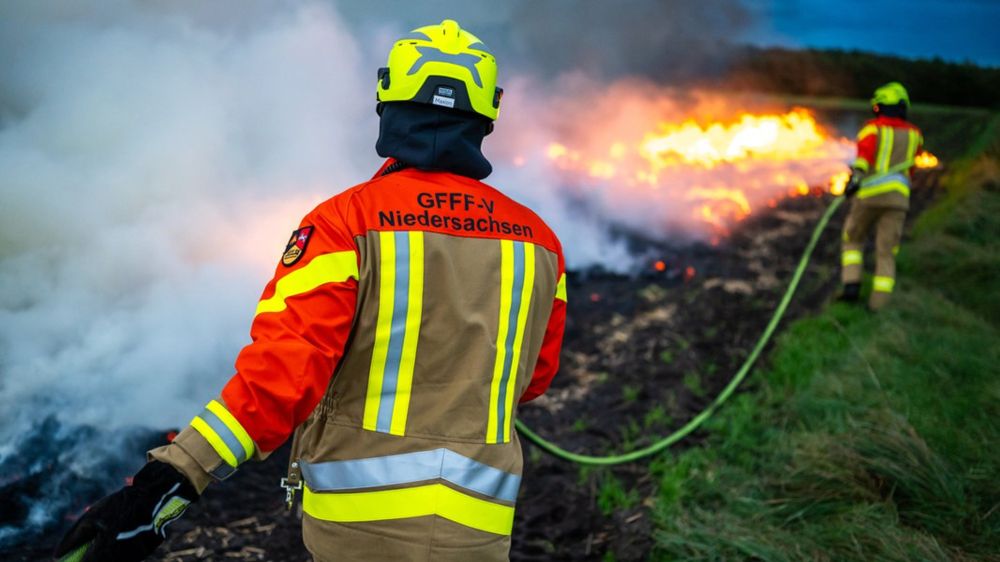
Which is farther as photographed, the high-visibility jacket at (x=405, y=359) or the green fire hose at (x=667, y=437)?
the green fire hose at (x=667, y=437)

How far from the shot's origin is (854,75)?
67.0 ft

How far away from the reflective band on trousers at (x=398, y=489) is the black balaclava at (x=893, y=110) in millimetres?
7591

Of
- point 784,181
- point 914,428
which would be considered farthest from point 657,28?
Result: point 914,428

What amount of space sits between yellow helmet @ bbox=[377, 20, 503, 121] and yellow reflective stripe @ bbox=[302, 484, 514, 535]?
1092mm

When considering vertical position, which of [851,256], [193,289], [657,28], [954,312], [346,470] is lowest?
[346,470]

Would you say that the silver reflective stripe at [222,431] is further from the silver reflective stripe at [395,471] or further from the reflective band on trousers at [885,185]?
the reflective band on trousers at [885,185]

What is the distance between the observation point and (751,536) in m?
3.82

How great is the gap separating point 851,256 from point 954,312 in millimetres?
1159

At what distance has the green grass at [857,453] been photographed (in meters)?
3.71

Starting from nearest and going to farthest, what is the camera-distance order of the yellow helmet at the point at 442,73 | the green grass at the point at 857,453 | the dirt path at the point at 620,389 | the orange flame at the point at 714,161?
A: the yellow helmet at the point at 442,73, the green grass at the point at 857,453, the dirt path at the point at 620,389, the orange flame at the point at 714,161

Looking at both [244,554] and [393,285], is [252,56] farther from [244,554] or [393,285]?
[393,285]

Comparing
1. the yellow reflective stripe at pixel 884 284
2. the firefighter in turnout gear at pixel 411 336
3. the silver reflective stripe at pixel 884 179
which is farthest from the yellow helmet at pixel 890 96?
the firefighter in turnout gear at pixel 411 336

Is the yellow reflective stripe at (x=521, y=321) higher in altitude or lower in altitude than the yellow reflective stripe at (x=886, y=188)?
lower

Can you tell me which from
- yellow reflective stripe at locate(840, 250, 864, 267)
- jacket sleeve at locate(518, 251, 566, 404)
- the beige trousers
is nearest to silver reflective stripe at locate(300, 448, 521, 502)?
jacket sleeve at locate(518, 251, 566, 404)
